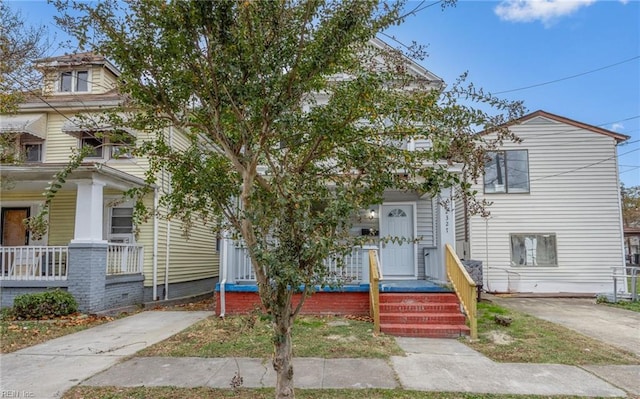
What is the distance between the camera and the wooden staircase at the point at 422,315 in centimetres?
736

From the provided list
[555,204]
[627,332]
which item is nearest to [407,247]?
[627,332]

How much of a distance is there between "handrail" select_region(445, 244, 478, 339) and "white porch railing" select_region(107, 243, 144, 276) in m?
8.24

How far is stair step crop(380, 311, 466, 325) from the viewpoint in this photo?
25.3ft

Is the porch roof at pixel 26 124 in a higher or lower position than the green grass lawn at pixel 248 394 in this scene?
higher

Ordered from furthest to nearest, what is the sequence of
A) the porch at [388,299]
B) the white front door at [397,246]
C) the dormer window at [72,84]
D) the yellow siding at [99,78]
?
the dormer window at [72,84] < the yellow siding at [99,78] < the white front door at [397,246] < the porch at [388,299]

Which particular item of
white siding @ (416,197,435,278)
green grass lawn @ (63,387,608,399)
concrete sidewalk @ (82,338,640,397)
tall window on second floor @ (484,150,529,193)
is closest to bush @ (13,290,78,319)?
concrete sidewalk @ (82,338,640,397)

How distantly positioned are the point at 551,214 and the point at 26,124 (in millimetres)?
17338

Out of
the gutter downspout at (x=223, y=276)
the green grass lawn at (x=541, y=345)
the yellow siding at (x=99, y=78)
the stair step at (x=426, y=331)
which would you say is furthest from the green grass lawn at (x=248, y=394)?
the yellow siding at (x=99, y=78)

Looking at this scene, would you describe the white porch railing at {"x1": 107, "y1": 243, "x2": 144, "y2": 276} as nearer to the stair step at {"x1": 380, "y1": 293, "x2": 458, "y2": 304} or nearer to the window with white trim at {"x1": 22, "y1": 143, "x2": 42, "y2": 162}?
the window with white trim at {"x1": 22, "y1": 143, "x2": 42, "y2": 162}

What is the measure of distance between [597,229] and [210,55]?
50.6 ft

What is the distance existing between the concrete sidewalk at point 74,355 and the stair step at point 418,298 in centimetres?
416

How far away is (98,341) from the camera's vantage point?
22.9 ft

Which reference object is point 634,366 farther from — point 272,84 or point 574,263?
point 574,263

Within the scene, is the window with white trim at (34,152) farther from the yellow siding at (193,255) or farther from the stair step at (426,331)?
the stair step at (426,331)
